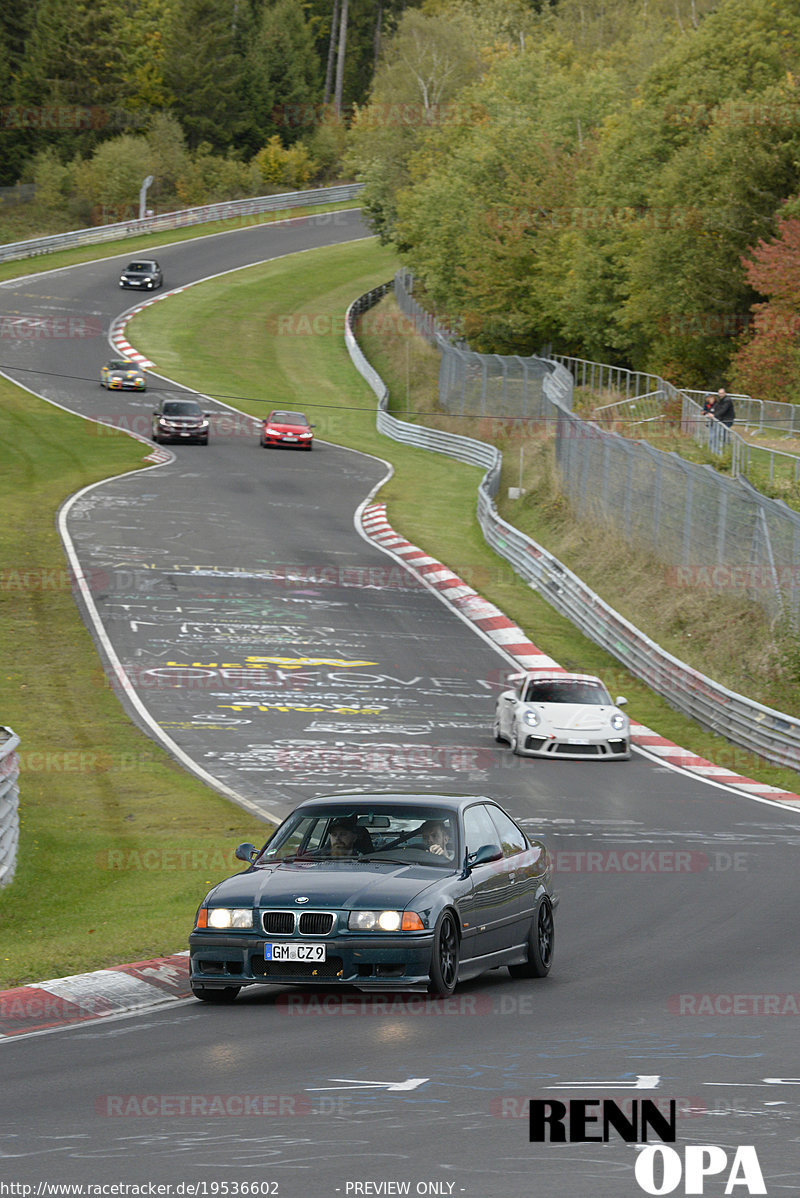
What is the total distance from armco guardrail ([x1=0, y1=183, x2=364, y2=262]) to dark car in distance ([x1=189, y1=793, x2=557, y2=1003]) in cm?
8632

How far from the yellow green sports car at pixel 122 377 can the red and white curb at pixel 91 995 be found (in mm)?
52822

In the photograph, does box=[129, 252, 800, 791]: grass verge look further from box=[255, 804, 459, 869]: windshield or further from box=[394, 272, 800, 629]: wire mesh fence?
box=[255, 804, 459, 869]: windshield

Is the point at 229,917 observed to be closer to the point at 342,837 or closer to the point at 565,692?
the point at 342,837

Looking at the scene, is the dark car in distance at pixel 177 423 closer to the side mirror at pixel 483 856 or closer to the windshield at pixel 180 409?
the windshield at pixel 180 409

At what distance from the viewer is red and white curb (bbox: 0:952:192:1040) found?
31.7ft

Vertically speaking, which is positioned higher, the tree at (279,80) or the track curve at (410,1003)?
the tree at (279,80)

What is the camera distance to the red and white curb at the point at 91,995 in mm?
9648

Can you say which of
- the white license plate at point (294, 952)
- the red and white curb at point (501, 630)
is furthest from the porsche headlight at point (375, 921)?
the red and white curb at point (501, 630)

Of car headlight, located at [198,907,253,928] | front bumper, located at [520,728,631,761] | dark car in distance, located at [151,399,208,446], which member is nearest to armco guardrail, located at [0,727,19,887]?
car headlight, located at [198,907,253,928]

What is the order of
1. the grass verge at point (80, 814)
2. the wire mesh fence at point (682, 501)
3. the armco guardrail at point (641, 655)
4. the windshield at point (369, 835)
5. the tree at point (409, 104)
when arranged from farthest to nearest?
the tree at point (409, 104) → the wire mesh fence at point (682, 501) → the armco guardrail at point (641, 655) → the grass verge at point (80, 814) → the windshield at point (369, 835)

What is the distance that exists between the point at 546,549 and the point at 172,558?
9.62 metres

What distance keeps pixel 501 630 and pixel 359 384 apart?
3813 centimetres

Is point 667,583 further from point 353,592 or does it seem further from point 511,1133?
point 511,1133

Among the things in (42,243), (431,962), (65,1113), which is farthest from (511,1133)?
(42,243)
